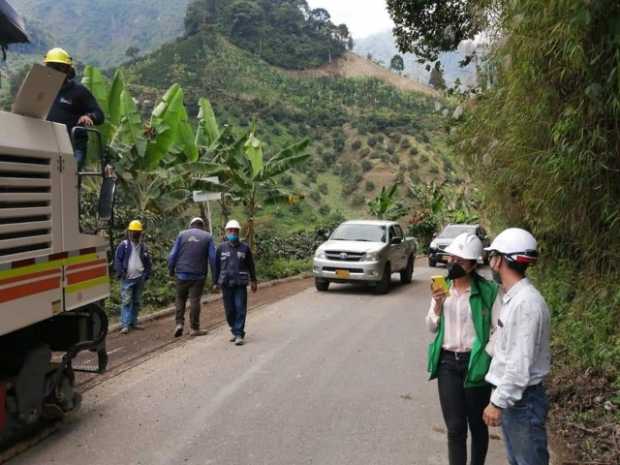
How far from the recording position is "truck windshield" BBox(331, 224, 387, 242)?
17016 mm

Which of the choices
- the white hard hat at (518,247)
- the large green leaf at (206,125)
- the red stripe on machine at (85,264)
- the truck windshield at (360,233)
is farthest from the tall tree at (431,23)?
the white hard hat at (518,247)

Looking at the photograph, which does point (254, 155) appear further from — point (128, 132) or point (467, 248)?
point (467, 248)

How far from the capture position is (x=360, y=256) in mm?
15984

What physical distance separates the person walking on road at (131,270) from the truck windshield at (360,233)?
7137 millimetres

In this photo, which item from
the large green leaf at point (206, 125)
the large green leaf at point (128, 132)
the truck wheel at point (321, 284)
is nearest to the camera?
the large green leaf at point (128, 132)

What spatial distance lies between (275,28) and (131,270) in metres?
96.6

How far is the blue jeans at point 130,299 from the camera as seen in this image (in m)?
10.8

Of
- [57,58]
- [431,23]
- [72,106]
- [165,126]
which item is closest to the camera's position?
[57,58]

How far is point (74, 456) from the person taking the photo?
5.38 meters

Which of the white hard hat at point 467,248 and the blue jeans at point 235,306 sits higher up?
the white hard hat at point 467,248

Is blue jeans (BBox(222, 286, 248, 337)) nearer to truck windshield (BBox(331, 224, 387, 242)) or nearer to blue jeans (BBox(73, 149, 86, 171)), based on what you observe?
blue jeans (BBox(73, 149, 86, 171))

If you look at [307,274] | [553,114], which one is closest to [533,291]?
[553,114]

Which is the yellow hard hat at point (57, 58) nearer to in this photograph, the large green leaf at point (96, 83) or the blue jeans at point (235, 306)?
the blue jeans at point (235, 306)

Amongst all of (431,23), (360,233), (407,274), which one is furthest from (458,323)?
(407,274)
